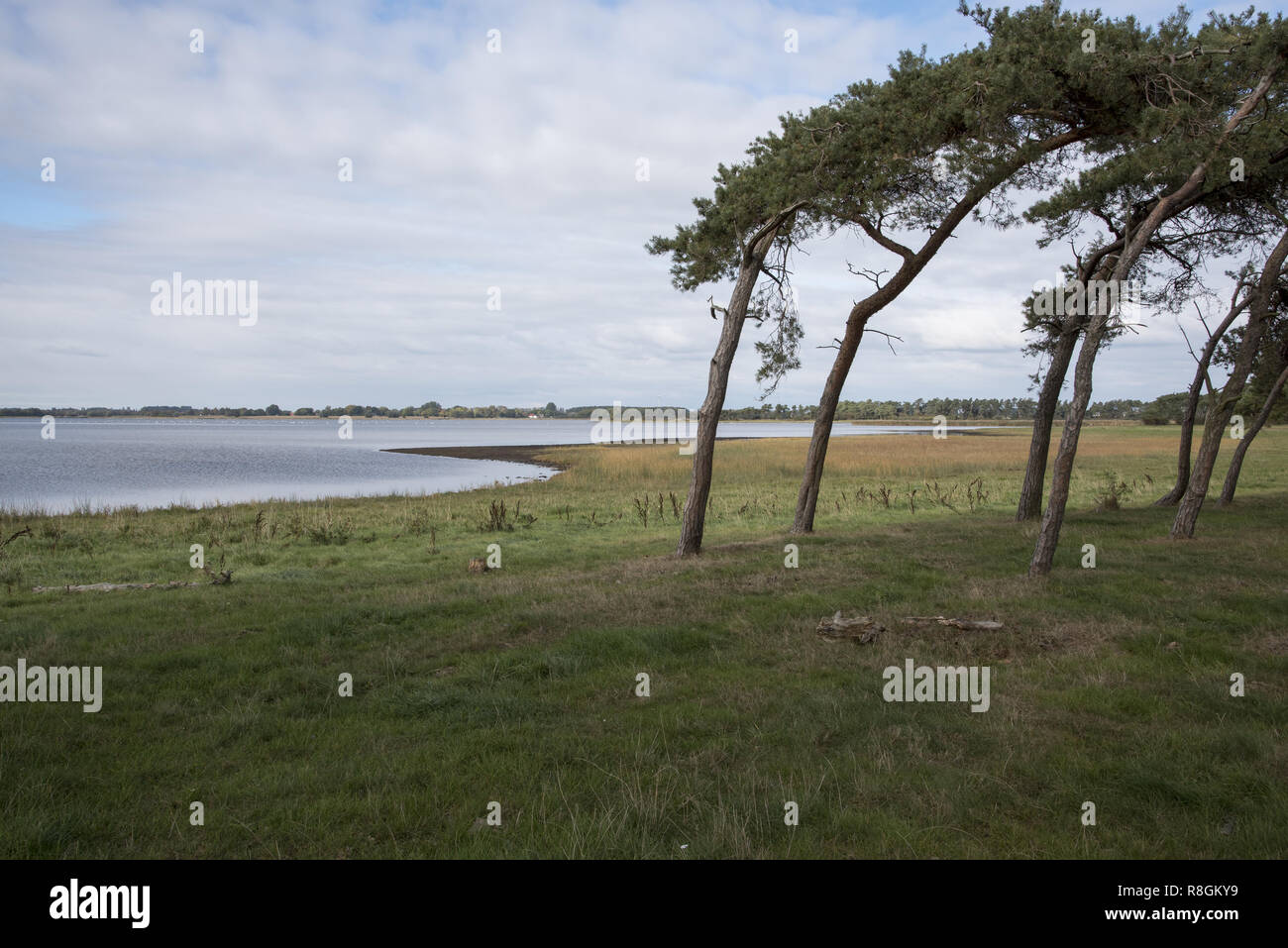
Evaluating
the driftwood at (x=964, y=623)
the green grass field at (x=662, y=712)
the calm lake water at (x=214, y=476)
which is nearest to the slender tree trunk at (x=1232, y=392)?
the green grass field at (x=662, y=712)

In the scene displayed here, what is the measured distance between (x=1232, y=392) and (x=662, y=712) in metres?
13.6

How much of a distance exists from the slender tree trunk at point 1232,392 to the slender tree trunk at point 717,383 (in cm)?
865

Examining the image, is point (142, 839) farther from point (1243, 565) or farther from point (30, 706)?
point (1243, 565)

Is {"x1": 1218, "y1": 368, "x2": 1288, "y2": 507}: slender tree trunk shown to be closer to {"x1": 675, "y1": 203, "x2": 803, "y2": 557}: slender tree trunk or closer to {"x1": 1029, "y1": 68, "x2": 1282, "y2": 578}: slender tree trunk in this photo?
{"x1": 1029, "y1": 68, "x2": 1282, "y2": 578}: slender tree trunk

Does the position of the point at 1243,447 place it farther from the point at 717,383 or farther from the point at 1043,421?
the point at 717,383

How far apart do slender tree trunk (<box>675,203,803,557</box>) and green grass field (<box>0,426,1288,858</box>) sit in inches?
32.5

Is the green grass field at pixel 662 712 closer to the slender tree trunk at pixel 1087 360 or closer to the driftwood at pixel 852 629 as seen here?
the driftwood at pixel 852 629

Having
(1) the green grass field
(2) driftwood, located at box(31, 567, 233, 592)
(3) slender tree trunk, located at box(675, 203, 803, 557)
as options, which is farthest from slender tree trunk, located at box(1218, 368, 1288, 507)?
(2) driftwood, located at box(31, 567, 233, 592)

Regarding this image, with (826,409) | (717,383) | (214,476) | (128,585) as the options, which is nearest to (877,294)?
(826,409)

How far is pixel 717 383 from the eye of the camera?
14.2 metres

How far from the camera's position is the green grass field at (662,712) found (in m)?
4.31

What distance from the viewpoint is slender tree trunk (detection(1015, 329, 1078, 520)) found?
16922mm
